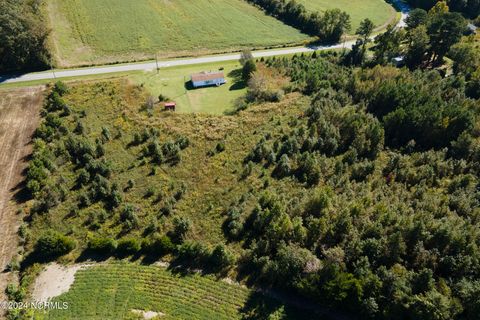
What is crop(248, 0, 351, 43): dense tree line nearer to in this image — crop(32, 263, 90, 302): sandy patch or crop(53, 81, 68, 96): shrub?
crop(53, 81, 68, 96): shrub

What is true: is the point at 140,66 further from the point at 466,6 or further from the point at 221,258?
the point at 466,6

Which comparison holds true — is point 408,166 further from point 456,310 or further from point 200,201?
point 200,201

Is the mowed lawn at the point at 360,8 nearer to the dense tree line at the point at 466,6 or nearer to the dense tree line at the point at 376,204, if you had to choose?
the dense tree line at the point at 466,6

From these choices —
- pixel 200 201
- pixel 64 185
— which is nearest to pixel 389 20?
pixel 200 201

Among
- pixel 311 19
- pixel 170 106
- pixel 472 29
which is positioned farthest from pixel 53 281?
pixel 472 29

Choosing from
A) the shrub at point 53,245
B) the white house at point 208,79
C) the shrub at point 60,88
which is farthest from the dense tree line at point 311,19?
the shrub at point 53,245

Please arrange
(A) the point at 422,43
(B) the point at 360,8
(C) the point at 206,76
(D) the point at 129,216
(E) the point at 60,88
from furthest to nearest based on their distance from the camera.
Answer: (B) the point at 360,8
(A) the point at 422,43
(C) the point at 206,76
(E) the point at 60,88
(D) the point at 129,216
